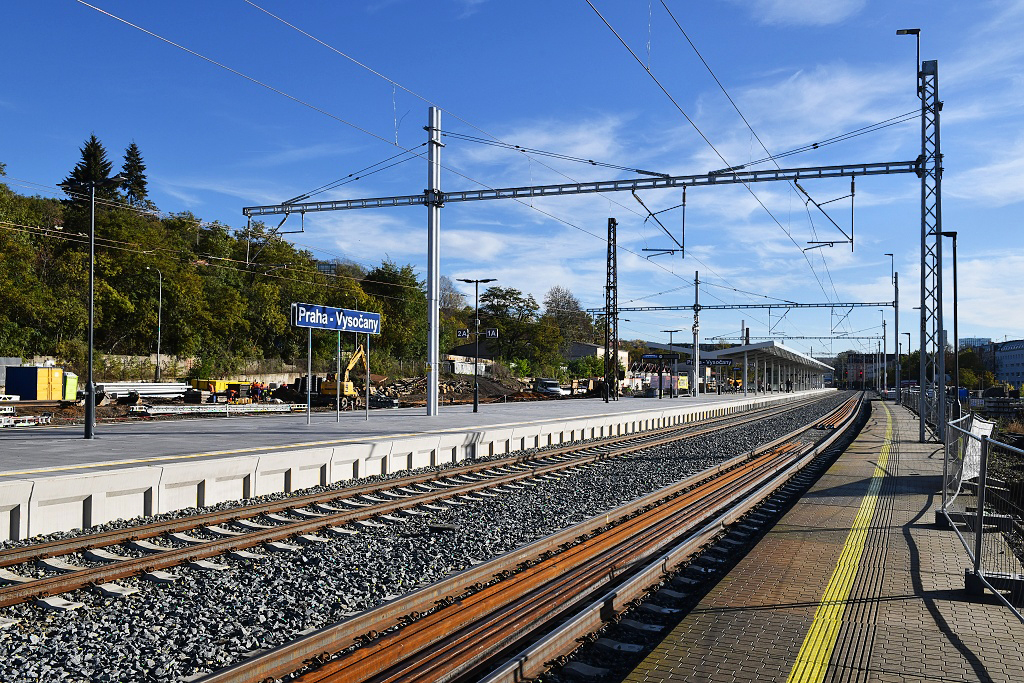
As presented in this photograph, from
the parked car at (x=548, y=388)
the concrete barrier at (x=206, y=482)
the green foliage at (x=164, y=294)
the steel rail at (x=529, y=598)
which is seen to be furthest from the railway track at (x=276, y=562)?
the parked car at (x=548, y=388)

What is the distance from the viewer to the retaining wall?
376 inches

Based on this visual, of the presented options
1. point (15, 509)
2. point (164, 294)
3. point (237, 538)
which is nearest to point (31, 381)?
point (164, 294)

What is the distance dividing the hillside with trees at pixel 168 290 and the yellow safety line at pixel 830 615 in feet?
92.6

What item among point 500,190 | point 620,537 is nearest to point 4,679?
point 620,537

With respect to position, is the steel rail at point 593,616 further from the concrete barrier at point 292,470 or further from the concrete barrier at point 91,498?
the concrete barrier at point 292,470

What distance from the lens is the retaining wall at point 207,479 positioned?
9.56 m

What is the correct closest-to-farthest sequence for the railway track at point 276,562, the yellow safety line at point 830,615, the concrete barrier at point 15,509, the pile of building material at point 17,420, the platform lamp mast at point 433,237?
the yellow safety line at point 830,615
the railway track at point 276,562
the concrete barrier at point 15,509
the pile of building material at point 17,420
the platform lamp mast at point 433,237

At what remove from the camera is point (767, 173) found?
23.0 meters

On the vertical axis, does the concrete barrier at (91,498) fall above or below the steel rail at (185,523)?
above

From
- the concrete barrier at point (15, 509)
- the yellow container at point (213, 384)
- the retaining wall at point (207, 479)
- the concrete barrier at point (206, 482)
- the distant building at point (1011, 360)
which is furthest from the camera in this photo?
the distant building at point (1011, 360)

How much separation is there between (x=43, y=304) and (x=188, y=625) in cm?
4452

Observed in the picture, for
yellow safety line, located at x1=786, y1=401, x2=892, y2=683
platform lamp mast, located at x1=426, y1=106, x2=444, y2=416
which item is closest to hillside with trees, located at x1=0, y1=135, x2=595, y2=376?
platform lamp mast, located at x1=426, y1=106, x2=444, y2=416

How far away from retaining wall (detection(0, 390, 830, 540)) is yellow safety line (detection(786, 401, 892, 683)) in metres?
8.74

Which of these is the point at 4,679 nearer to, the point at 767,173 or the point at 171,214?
the point at 767,173
